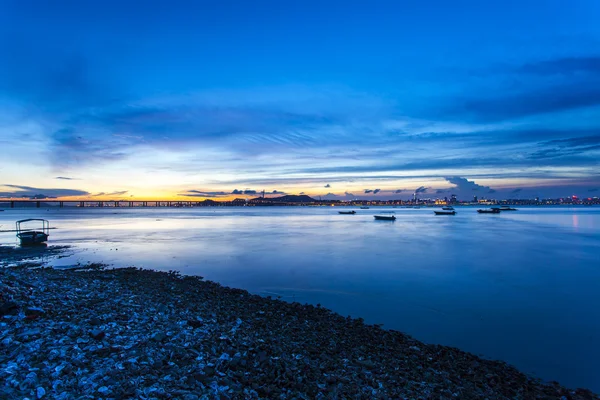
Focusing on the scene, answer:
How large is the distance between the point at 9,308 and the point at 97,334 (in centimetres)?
241

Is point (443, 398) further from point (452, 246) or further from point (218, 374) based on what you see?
point (452, 246)

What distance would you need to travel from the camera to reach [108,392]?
4.65 meters

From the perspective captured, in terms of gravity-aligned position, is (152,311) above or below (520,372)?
above

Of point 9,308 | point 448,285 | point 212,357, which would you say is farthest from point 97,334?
point 448,285

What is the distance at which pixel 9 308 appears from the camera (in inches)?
285

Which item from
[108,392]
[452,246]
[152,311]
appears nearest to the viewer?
[108,392]

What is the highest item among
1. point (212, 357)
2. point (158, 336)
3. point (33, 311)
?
point (33, 311)

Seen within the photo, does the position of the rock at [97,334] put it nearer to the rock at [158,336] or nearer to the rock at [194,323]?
the rock at [158,336]

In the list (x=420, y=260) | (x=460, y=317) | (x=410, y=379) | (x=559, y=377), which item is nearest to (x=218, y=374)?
(x=410, y=379)

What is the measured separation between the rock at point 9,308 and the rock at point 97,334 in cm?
202

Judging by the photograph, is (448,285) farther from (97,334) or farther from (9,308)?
(9,308)

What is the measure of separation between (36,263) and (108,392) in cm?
1808

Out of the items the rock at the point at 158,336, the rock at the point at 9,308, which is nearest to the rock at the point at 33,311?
the rock at the point at 9,308

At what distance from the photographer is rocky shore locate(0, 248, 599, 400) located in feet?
Result: 16.5
